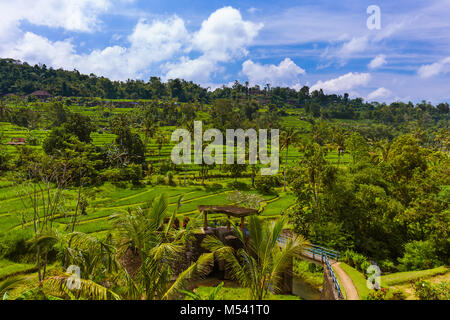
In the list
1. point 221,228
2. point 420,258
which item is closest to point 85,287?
point 221,228

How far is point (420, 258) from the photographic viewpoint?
17.5 metres


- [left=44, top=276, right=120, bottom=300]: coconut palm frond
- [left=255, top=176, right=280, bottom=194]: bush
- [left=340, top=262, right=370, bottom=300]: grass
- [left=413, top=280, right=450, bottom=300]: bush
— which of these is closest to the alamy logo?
[left=255, top=176, right=280, bottom=194]: bush

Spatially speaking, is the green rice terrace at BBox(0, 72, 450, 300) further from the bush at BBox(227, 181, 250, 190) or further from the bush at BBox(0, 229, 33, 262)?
the bush at BBox(227, 181, 250, 190)

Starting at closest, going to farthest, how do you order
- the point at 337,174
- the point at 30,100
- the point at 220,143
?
the point at 337,174 → the point at 220,143 → the point at 30,100

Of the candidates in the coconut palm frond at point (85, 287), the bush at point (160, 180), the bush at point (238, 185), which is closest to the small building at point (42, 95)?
the bush at point (160, 180)

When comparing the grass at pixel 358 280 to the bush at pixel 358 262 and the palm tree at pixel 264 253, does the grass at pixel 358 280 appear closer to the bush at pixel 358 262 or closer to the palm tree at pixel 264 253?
the bush at pixel 358 262

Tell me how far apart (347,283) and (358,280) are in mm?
790

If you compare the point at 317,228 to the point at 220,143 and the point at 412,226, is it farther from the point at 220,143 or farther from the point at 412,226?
the point at 220,143

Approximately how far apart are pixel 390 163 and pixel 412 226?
736cm

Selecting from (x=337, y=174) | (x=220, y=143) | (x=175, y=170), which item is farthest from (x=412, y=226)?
(x=220, y=143)

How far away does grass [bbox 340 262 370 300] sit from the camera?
12.7 metres

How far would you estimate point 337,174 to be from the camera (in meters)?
23.8

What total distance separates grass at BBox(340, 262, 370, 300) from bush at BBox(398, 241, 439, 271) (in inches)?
191

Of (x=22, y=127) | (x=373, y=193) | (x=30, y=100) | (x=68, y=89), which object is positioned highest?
(x=68, y=89)
